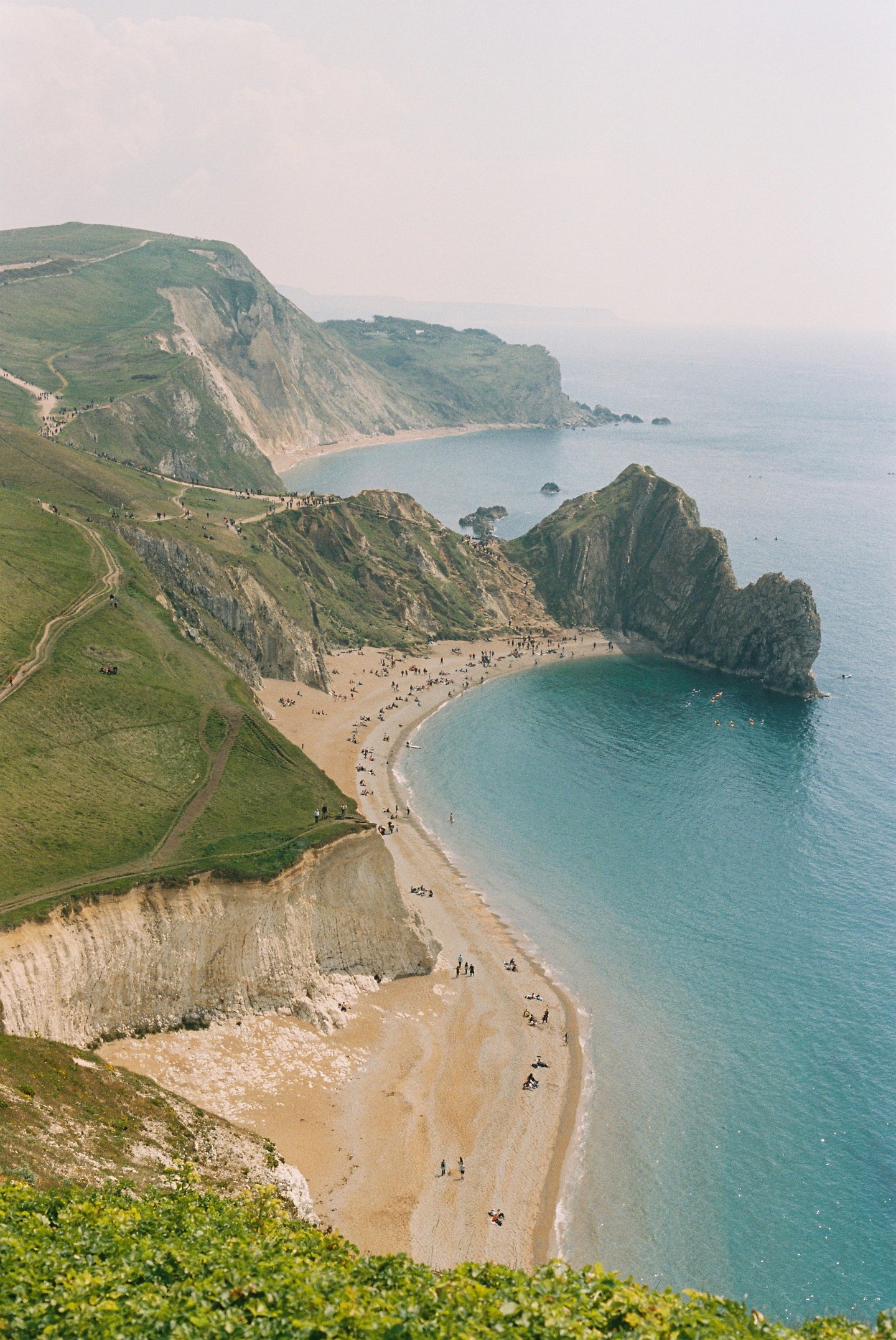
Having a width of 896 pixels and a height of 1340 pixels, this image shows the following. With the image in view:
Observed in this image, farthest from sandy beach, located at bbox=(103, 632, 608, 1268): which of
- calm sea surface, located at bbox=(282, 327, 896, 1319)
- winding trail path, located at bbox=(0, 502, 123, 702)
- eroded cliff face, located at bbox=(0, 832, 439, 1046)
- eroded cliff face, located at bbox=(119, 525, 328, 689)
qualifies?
eroded cliff face, located at bbox=(119, 525, 328, 689)

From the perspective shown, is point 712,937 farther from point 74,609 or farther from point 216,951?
point 74,609

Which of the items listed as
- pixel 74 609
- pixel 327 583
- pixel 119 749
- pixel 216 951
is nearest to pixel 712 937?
pixel 216 951

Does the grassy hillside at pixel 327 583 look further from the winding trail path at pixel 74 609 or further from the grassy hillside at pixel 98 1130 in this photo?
the grassy hillside at pixel 98 1130

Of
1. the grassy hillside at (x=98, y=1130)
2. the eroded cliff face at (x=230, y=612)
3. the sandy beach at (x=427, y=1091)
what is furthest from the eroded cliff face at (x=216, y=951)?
the eroded cliff face at (x=230, y=612)

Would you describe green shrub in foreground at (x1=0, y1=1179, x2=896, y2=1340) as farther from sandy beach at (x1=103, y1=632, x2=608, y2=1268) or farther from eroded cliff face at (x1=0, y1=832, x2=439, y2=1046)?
eroded cliff face at (x1=0, y1=832, x2=439, y2=1046)

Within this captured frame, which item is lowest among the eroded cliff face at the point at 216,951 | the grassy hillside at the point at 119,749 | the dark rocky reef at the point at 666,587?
the eroded cliff face at the point at 216,951

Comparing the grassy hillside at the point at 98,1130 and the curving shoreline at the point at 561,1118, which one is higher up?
the grassy hillside at the point at 98,1130

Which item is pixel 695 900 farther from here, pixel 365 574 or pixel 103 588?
pixel 365 574
